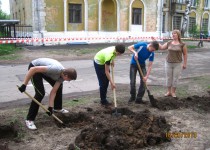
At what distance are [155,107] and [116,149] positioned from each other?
2.51 meters

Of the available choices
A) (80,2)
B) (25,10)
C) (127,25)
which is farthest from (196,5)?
(25,10)

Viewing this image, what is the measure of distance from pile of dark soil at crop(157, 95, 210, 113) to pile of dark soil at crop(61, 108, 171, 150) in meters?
1.29

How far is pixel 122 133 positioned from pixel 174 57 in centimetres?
316

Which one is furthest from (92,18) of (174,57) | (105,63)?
(105,63)

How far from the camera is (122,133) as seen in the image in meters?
4.49

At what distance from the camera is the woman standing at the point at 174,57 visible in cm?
679

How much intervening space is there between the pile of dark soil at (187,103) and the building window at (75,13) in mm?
16731

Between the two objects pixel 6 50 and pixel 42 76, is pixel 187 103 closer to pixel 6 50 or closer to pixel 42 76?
pixel 42 76

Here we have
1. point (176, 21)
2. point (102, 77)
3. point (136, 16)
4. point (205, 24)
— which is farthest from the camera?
point (205, 24)

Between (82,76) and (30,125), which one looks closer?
(30,125)

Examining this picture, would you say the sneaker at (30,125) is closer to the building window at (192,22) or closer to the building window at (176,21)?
the building window at (176,21)

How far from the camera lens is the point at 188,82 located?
9.34 m

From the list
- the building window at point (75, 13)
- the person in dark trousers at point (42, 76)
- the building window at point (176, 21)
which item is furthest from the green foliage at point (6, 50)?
the building window at point (176, 21)

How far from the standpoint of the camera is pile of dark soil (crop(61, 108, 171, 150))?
4.27m
